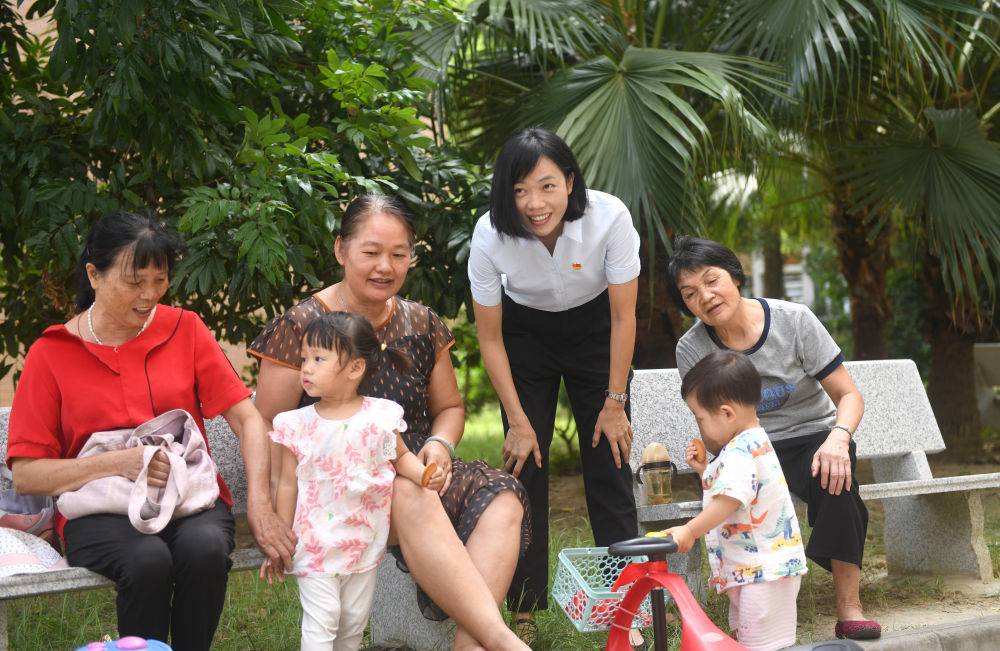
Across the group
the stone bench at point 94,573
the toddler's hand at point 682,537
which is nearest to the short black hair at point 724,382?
the toddler's hand at point 682,537

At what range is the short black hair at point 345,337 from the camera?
2545 millimetres

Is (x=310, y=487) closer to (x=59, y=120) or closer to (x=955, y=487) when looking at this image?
(x=59, y=120)

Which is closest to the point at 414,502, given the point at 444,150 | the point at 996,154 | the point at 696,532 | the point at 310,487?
the point at 310,487

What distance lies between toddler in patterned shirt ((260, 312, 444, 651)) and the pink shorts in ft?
3.07

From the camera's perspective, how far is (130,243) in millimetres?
2615

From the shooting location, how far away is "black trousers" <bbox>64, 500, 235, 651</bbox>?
2414 millimetres

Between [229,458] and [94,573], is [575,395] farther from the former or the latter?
[94,573]

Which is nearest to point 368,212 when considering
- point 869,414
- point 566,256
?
point 566,256

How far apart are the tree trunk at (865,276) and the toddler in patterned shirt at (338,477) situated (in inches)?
220

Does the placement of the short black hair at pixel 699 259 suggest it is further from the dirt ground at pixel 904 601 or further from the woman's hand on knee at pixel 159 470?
the woman's hand on knee at pixel 159 470

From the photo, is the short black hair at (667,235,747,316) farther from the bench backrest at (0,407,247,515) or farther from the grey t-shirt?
the bench backrest at (0,407,247,515)

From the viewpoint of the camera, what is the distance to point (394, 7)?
4.08 m

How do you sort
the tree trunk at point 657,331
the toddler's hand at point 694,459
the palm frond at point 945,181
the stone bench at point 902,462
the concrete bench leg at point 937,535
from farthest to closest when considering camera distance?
the tree trunk at point 657,331 → the palm frond at point 945,181 → the concrete bench leg at point 937,535 → the stone bench at point 902,462 → the toddler's hand at point 694,459

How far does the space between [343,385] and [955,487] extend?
7.95 ft
